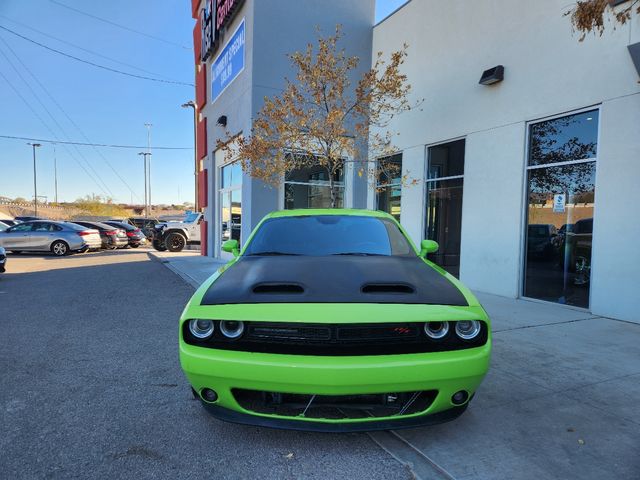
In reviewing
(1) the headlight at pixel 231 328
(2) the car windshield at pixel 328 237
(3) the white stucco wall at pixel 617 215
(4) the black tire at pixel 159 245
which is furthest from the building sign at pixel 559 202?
(4) the black tire at pixel 159 245

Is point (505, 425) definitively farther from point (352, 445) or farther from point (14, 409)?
point (14, 409)

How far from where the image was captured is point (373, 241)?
3.86 m

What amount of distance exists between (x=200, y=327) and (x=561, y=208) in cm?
672

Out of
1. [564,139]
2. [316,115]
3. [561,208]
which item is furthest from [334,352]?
[316,115]

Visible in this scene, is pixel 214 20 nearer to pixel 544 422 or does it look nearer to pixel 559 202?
pixel 559 202

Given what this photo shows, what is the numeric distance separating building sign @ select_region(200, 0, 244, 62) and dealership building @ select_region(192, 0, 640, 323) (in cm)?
14

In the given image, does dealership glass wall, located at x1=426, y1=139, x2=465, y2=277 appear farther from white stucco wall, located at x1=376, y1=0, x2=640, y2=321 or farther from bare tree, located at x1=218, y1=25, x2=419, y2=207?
bare tree, located at x1=218, y1=25, x2=419, y2=207

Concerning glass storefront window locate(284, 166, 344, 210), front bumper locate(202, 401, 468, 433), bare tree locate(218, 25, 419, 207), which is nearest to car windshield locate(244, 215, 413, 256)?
front bumper locate(202, 401, 468, 433)

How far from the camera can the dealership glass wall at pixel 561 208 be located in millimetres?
6625

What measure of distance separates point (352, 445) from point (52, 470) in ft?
5.79

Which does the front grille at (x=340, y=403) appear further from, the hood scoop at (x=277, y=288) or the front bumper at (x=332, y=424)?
the hood scoop at (x=277, y=288)

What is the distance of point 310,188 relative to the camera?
38.9ft

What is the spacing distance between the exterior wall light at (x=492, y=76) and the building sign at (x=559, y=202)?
8.18ft

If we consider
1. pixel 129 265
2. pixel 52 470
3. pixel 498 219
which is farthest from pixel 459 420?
pixel 129 265
